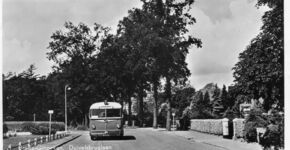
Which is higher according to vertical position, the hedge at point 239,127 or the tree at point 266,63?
the tree at point 266,63

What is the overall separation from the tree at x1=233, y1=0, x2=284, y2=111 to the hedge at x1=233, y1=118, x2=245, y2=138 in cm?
234

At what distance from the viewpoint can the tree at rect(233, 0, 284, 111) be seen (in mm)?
16344

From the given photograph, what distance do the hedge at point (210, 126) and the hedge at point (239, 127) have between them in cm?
494

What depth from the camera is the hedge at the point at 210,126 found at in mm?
32719

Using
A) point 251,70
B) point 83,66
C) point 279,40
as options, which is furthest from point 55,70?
point 279,40

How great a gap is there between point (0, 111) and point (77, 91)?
55.5 meters

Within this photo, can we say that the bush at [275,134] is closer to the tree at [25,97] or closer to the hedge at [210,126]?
the hedge at [210,126]

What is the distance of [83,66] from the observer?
66.9m

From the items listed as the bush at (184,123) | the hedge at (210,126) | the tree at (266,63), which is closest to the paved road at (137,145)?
the tree at (266,63)

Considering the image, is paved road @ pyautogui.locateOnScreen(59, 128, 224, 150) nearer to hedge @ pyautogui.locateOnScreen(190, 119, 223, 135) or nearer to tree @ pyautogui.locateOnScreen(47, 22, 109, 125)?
hedge @ pyautogui.locateOnScreen(190, 119, 223, 135)

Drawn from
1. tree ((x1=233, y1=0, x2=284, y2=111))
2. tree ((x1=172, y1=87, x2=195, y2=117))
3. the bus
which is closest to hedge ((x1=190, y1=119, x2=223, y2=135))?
the bus

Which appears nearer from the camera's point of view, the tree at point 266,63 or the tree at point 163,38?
the tree at point 266,63

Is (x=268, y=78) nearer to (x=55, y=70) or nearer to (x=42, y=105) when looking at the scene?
(x=55, y=70)
